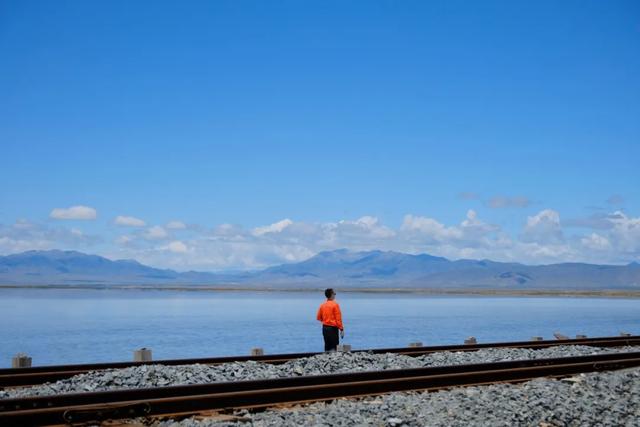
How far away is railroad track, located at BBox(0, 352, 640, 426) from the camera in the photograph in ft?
28.9

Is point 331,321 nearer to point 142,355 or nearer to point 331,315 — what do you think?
point 331,315

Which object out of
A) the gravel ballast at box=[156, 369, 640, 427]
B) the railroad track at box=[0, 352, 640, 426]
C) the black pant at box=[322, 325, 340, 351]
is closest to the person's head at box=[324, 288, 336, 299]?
the black pant at box=[322, 325, 340, 351]

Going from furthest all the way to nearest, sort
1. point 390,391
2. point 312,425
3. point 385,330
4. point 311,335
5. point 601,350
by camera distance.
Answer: point 385,330 < point 311,335 < point 601,350 < point 390,391 < point 312,425

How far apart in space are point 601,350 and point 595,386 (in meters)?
7.42

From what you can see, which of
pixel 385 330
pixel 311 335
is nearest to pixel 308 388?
pixel 311 335

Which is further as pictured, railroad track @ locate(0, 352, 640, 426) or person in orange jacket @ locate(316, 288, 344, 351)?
person in orange jacket @ locate(316, 288, 344, 351)

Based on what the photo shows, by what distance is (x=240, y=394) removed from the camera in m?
10.0

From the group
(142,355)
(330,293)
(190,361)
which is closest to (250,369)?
(190,361)

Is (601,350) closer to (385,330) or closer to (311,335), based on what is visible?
(311,335)

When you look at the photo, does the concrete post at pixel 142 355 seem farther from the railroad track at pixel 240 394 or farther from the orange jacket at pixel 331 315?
the railroad track at pixel 240 394

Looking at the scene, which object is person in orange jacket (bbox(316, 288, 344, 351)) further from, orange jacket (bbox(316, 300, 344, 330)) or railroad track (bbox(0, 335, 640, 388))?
railroad track (bbox(0, 335, 640, 388))

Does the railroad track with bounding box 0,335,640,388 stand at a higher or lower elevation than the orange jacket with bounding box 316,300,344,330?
lower

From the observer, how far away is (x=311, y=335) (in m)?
40.0

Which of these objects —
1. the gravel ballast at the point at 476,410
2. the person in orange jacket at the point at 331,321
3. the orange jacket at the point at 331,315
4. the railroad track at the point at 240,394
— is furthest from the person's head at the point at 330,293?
the gravel ballast at the point at 476,410
